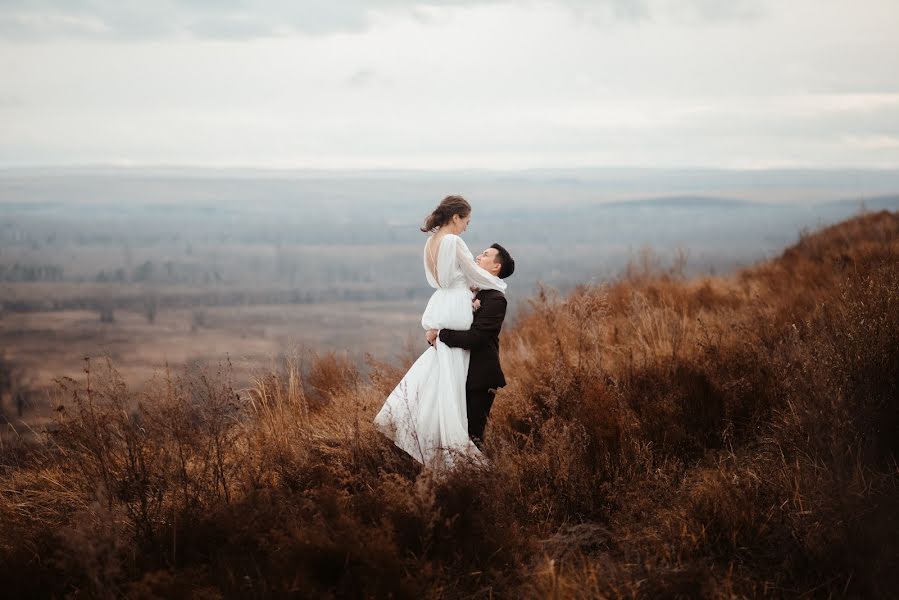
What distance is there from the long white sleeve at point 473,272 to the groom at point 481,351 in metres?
0.09

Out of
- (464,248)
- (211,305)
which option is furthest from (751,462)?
(211,305)

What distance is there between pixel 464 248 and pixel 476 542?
1.97 metres

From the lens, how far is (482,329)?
521cm

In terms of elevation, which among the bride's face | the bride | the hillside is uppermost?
the bride's face

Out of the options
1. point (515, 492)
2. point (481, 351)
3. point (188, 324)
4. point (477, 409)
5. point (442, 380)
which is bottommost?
point (188, 324)

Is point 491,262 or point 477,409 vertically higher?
point 491,262

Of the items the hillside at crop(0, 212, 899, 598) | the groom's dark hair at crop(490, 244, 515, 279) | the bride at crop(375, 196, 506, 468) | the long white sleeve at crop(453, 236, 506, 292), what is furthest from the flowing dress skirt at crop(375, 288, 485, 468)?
the groom's dark hair at crop(490, 244, 515, 279)

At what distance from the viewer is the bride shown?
16.9ft

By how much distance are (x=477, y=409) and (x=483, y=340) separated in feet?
1.72

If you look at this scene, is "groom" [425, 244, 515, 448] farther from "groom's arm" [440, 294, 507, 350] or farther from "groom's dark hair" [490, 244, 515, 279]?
"groom's dark hair" [490, 244, 515, 279]

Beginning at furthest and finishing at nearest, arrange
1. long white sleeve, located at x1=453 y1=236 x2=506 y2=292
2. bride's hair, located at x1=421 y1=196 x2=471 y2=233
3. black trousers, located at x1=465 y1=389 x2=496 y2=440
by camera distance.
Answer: black trousers, located at x1=465 y1=389 x2=496 y2=440 < bride's hair, located at x1=421 y1=196 x2=471 y2=233 < long white sleeve, located at x1=453 y1=236 x2=506 y2=292

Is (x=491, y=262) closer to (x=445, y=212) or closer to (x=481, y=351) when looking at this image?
(x=445, y=212)

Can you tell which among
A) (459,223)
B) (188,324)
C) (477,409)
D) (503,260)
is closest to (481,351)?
(477,409)

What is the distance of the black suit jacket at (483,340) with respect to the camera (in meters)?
5.18
